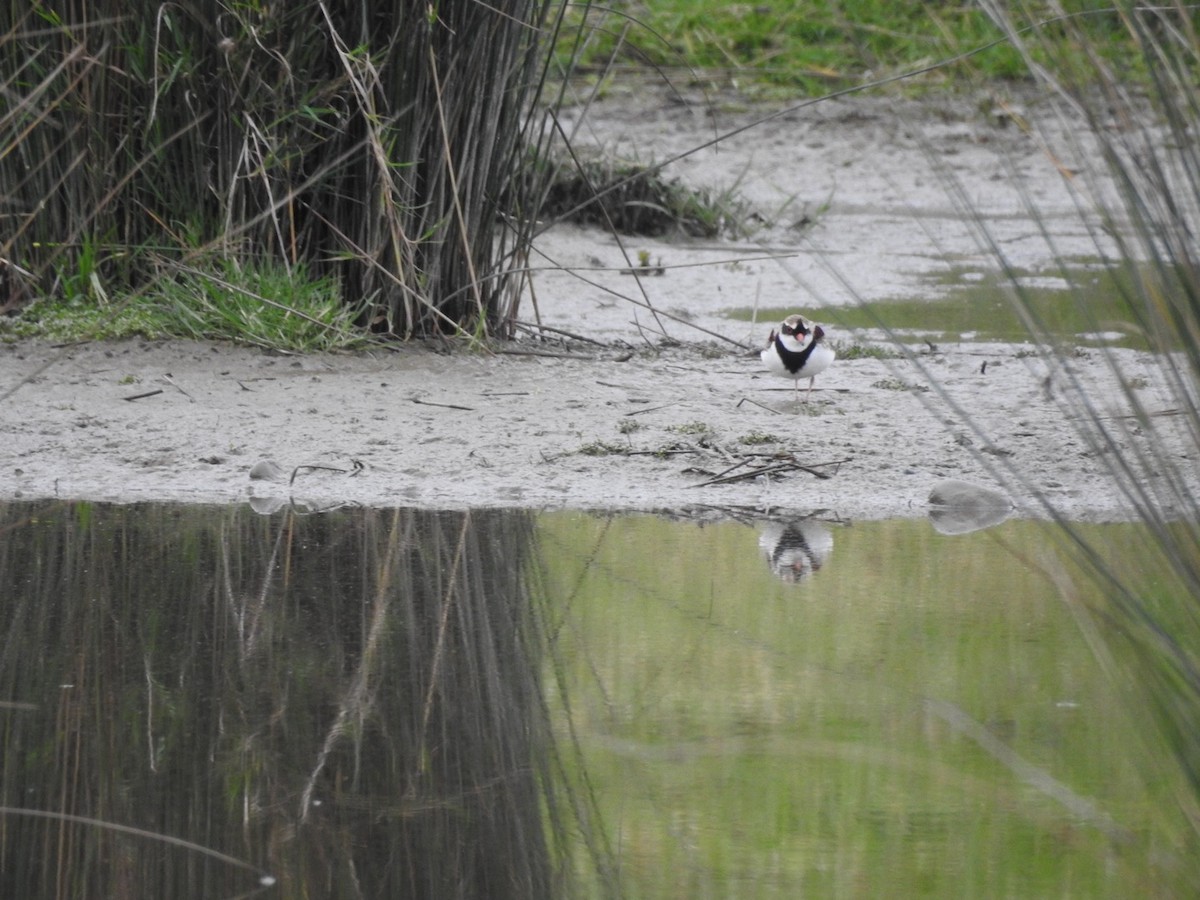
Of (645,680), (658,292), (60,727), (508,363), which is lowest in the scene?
(60,727)

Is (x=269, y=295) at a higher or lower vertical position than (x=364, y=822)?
higher

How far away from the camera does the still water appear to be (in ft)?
6.33

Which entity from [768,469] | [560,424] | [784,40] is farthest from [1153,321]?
[784,40]

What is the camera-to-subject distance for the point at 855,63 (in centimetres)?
1023

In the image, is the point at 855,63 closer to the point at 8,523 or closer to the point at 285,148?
the point at 285,148

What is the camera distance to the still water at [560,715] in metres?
1.93

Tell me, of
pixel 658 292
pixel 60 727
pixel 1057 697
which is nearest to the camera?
pixel 60 727

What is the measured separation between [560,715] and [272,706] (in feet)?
1.47

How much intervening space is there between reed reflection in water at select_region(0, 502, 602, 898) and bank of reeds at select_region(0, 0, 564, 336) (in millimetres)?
1393

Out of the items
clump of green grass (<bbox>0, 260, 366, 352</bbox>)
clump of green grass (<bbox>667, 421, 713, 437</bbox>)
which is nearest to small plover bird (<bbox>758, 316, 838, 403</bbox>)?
clump of green grass (<bbox>667, 421, 713, 437</bbox>)

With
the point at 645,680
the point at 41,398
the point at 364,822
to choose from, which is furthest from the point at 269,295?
the point at 364,822

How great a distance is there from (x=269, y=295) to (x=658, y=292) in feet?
7.12

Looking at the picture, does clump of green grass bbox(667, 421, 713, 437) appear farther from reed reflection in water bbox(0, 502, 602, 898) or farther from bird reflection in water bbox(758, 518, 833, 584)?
reed reflection in water bbox(0, 502, 602, 898)

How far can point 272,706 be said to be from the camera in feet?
7.93
